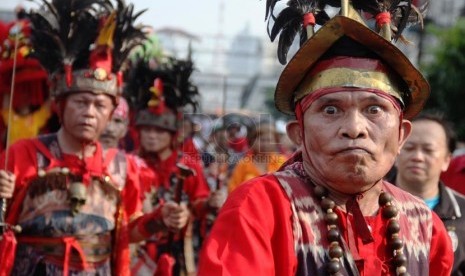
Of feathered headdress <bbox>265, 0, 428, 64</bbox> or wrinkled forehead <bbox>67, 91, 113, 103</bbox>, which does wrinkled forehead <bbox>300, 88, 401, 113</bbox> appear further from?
wrinkled forehead <bbox>67, 91, 113, 103</bbox>

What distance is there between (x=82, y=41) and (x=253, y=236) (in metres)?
3.43

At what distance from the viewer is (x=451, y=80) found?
21859 millimetres

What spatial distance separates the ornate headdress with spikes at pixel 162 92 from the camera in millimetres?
8461

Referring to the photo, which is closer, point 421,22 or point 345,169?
point 345,169

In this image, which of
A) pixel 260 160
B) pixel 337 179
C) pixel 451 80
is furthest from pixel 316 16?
pixel 451 80

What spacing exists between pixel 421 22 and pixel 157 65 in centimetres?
533

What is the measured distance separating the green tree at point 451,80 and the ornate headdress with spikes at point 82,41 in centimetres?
1655

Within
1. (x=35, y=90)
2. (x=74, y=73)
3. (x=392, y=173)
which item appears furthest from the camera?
(x=35, y=90)

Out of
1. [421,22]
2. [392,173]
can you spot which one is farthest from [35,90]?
[421,22]

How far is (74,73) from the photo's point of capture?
18.9 feet

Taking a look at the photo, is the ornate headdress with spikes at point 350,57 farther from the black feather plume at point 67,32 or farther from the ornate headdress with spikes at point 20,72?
the ornate headdress with spikes at point 20,72

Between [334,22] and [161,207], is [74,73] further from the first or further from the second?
[334,22]

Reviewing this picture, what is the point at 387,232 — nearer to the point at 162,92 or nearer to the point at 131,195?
the point at 131,195

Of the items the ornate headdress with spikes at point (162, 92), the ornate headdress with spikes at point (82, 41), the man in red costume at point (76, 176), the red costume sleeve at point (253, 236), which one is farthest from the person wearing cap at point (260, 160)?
the red costume sleeve at point (253, 236)
